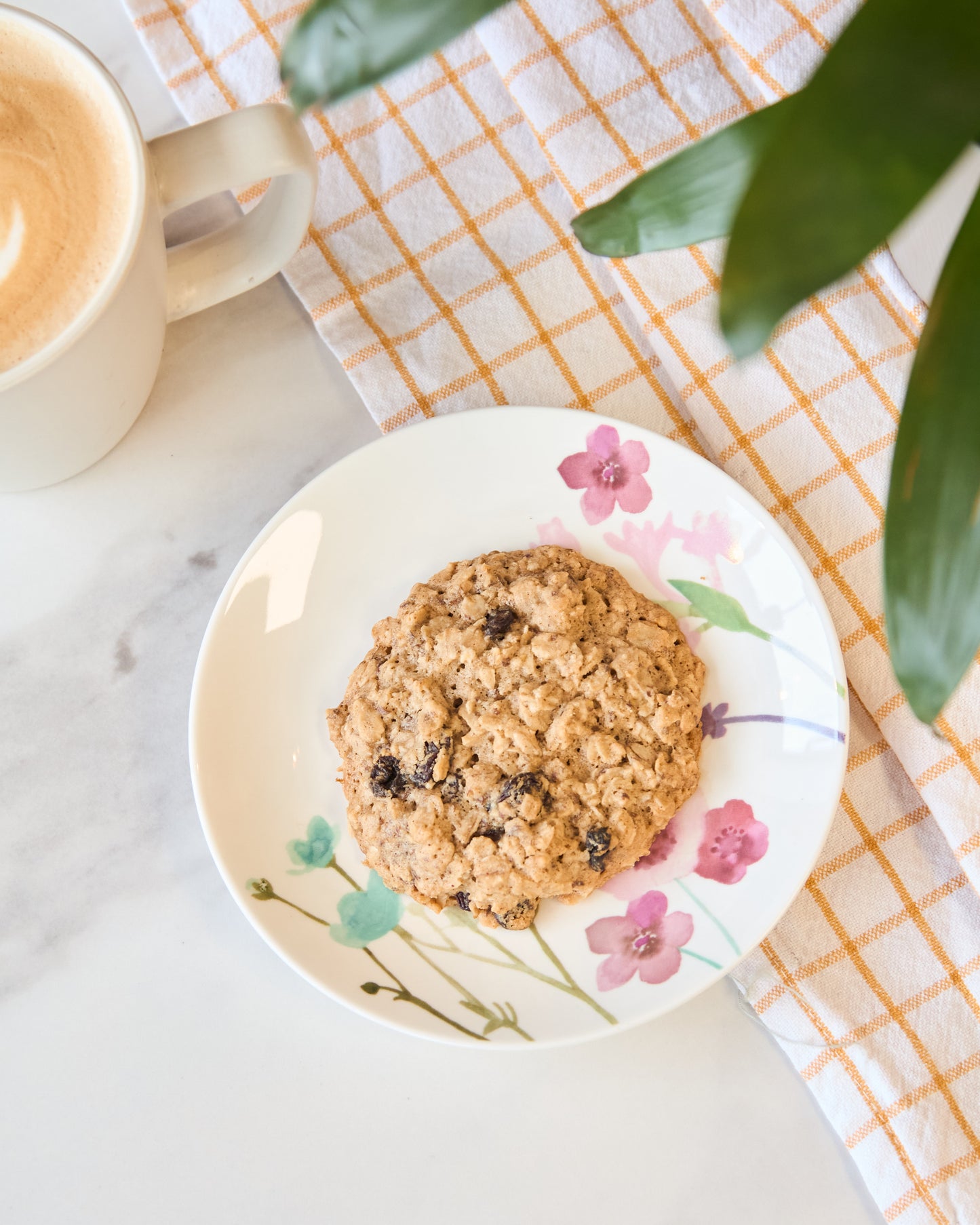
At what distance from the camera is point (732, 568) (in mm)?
911

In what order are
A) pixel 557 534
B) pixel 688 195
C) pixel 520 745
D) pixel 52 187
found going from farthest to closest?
pixel 557 534
pixel 520 745
pixel 52 187
pixel 688 195

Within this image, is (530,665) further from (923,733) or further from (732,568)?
(923,733)

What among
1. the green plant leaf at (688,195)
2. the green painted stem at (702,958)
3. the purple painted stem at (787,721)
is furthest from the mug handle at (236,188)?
the green painted stem at (702,958)

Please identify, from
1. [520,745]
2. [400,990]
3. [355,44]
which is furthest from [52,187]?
[400,990]

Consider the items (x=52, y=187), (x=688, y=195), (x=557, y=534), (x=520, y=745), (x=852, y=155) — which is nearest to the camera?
(x=852, y=155)

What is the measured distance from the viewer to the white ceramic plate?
87 cm

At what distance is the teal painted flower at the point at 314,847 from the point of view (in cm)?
91

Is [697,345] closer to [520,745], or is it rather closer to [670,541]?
[670,541]

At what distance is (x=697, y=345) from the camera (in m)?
0.96

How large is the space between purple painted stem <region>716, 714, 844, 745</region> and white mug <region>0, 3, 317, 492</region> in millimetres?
538

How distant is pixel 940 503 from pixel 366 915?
0.63 meters

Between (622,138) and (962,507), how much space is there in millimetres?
690

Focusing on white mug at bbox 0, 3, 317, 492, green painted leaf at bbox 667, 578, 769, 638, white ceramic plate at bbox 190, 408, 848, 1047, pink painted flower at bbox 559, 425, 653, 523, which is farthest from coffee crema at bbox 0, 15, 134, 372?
green painted leaf at bbox 667, 578, 769, 638

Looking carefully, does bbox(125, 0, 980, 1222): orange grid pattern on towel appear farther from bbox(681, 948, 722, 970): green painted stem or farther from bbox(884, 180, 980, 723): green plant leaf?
bbox(884, 180, 980, 723): green plant leaf
